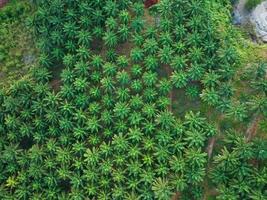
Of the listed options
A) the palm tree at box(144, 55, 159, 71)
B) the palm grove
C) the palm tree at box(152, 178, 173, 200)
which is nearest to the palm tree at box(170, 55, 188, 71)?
the palm grove

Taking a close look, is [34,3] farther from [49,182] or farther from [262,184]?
[262,184]

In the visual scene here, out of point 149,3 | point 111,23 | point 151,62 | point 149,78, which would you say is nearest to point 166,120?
point 149,78

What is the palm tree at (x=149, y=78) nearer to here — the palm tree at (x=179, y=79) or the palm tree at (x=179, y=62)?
the palm tree at (x=179, y=79)

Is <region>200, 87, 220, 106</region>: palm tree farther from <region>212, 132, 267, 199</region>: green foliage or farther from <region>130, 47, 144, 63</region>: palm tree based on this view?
<region>130, 47, 144, 63</region>: palm tree

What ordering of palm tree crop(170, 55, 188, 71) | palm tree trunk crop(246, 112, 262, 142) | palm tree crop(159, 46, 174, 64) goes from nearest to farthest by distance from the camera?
palm tree crop(170, 55, 188, 71), palm tree crop(159, 46, 174, 64), palm tree trunk crop(246, 112, 262, 142)

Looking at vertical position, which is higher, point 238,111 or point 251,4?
point 251,4

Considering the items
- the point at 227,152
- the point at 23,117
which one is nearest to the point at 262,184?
the point at 227,152

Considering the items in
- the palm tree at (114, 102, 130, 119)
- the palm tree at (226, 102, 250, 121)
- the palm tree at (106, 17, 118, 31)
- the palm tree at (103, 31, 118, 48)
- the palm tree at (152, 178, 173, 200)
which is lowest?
the palm tree at (152, 178, 173, 200)

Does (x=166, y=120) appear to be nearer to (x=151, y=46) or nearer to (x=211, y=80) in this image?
(x=211, y=80)
